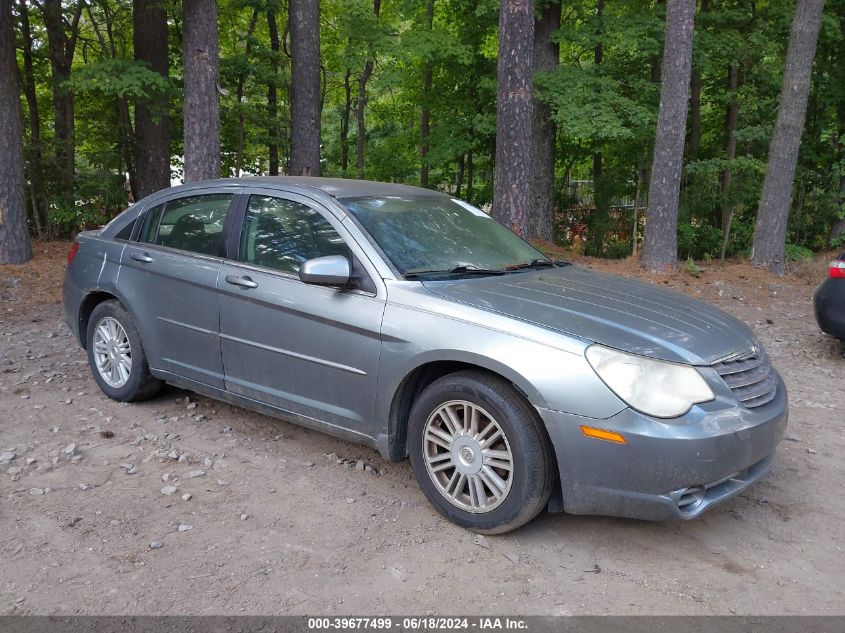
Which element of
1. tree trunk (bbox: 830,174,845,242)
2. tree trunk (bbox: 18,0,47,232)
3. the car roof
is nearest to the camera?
the car roof

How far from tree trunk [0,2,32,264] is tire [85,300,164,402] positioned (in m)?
6.04

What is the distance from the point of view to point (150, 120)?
1372cm

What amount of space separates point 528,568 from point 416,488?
102 centimetres

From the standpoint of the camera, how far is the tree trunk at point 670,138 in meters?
11.0

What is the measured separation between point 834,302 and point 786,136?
652cm

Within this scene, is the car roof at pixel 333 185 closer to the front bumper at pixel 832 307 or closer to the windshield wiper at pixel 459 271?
the windshield wiper at pixel 459 271

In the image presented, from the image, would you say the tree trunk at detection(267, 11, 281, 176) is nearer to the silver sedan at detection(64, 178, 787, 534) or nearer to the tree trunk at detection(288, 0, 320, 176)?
the tree trunk at detection(288, 0, 320, 176)

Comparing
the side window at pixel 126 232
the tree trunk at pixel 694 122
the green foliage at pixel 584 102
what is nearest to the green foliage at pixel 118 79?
the green foliage at pixel 584 102

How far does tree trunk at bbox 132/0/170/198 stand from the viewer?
44.0ft

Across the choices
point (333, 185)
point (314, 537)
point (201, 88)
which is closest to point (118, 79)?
point (201, 88)

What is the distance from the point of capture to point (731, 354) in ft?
11.8

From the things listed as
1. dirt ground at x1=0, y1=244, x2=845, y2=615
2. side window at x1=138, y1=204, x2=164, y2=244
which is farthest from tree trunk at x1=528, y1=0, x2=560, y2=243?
dirt ground at x1=0, y1=244, x2=845, y2=615

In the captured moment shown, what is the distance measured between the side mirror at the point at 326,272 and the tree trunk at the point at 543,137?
1047 cm

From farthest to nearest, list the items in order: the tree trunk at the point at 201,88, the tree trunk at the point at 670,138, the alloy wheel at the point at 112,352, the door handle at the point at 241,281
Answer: the tree trunk at the point at 670,138
the tree trunk at the point at 201,88
the alloy wheel at the point at 112,352
the door handle at the point at 241,281
